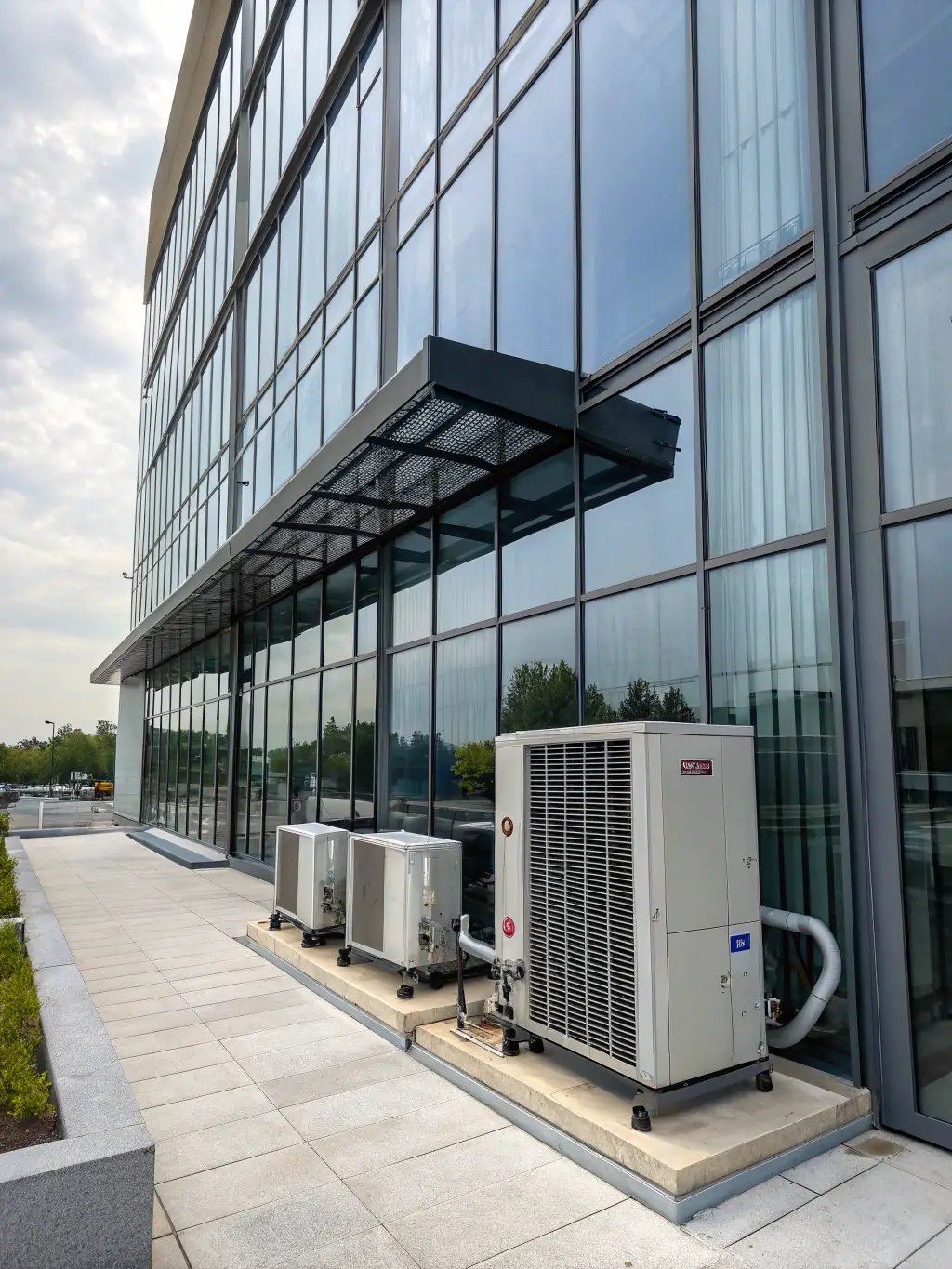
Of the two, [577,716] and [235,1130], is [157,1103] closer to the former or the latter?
[235,1130]

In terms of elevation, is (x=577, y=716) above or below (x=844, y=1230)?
above

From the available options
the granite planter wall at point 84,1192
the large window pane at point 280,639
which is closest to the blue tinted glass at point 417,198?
the large window pane at point 280,639

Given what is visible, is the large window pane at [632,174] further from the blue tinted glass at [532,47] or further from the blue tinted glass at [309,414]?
the blue tinted glass at [309,414]

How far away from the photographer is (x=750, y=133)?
515 centimetres

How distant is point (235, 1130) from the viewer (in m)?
4.16

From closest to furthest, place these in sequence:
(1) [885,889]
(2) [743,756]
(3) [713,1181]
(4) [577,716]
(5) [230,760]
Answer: (3) [713,1181]
(1) [885,889]
(2) [743,756]
(4) [577,716]
(5) [230,760]

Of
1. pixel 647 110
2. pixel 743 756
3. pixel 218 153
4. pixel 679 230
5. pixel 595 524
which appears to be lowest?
pixel 743 756

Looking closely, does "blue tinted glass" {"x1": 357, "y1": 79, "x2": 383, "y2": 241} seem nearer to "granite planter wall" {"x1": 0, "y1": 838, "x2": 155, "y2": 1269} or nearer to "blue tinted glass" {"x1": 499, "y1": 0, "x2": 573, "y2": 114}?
"blue tinted glass" {"x1": 499, "y1": 0, "x2": 573, "y2": 114}

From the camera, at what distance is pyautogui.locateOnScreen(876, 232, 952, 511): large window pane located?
396 cm

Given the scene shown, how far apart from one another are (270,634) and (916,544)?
11.5 m

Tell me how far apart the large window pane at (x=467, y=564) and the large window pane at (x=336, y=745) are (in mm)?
2605

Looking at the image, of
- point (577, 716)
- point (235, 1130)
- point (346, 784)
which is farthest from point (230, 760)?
point (235, 1130)

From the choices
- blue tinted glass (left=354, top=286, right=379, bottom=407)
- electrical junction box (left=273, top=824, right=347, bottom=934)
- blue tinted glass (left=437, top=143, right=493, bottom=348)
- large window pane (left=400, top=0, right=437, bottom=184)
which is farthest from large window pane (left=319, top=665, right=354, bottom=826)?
large window pane (left=400, top=0, right=437, bottom=184)

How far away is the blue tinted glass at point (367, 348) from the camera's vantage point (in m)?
9.80
